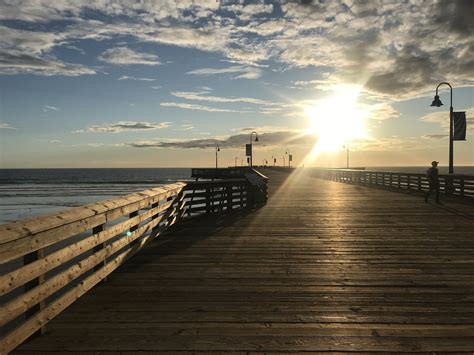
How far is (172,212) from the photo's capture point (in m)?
11.1

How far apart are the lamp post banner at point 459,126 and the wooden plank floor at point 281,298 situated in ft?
43.9

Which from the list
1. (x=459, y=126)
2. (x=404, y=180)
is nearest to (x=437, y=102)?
(x=459, y=126)

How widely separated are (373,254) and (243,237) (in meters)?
2.96

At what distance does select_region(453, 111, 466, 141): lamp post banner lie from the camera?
2102 centimetres

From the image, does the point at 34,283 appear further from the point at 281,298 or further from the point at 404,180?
the point at 404,180

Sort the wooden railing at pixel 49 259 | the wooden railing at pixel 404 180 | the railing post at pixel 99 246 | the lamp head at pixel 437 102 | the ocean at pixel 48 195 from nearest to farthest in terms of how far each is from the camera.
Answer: the wooden railing at pixel 49 259 < the railing post at pixel 99 246 < the wooden railing at pixel 404 180 < the lamp head at pixel 437 102 < the ocean at pixel 48 195

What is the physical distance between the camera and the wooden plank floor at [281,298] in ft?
12.7

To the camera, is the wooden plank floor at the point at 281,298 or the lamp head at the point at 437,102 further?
the lamp head at the point at 437,102

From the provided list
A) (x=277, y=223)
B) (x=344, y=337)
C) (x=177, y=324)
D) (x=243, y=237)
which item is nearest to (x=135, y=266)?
(x=177, y=324)

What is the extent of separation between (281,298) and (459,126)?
65.0 ft

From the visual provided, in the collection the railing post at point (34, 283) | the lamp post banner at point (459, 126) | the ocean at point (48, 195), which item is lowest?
the ocean at point (48, 195)

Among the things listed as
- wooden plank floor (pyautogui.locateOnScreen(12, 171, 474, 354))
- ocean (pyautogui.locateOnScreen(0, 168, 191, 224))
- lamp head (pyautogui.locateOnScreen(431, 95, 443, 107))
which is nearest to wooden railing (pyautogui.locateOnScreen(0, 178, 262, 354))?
wooden plank floor (pyautogui.locateOnScreen(12, 171, 474, 354))

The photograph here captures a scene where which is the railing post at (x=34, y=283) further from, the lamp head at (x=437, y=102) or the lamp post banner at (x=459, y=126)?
the lamp head at (x=437, y=102)

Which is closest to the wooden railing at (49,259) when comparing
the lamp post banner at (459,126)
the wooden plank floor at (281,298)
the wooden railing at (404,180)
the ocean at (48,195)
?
the wooden plank floor at (281,298)
